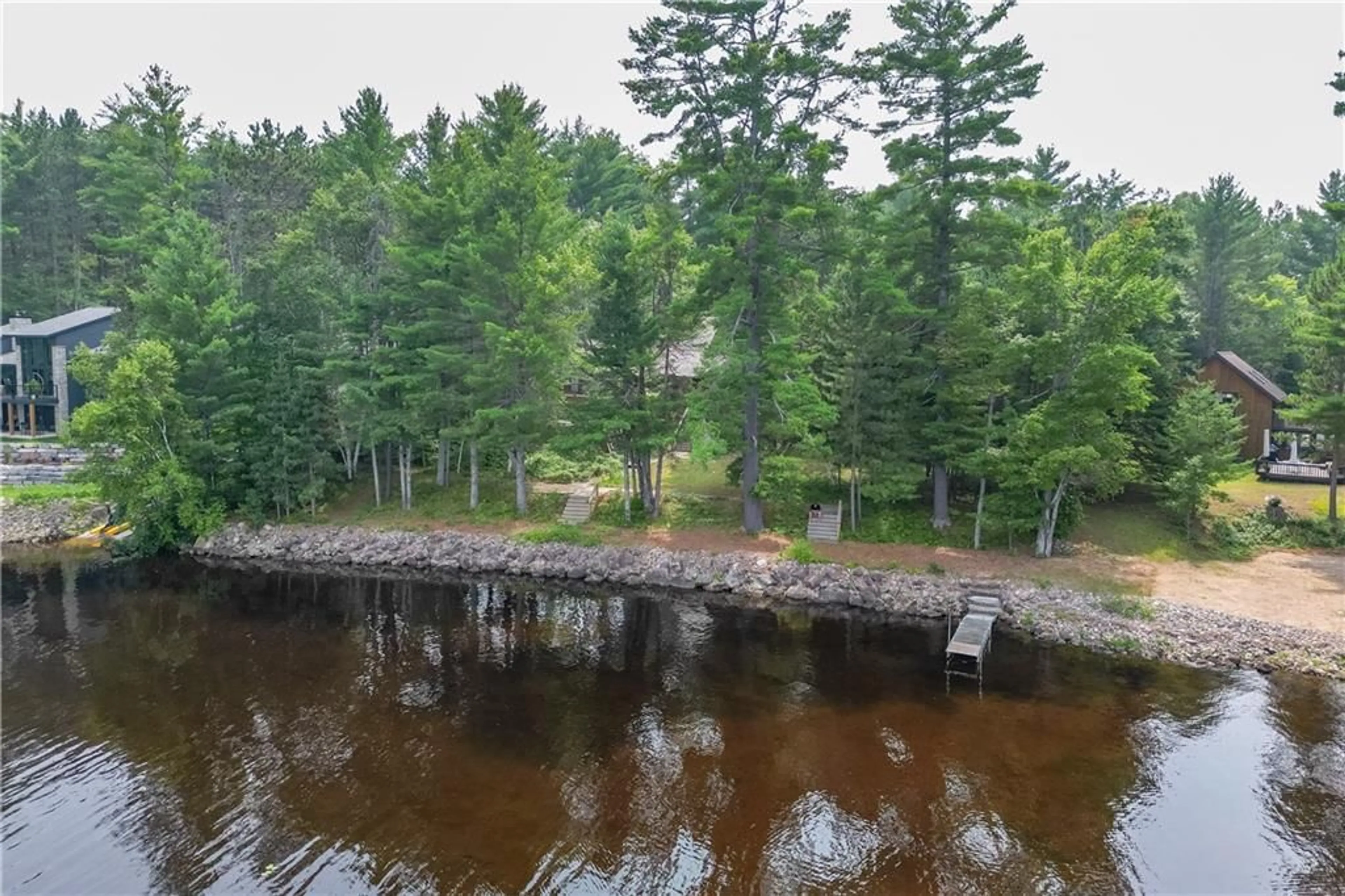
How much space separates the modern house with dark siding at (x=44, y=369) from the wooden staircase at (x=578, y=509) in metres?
29.9

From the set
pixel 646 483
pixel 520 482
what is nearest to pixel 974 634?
pixel 646 483

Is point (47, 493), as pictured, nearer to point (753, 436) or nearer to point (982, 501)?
point (753, 436)

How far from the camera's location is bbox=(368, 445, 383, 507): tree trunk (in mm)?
30500

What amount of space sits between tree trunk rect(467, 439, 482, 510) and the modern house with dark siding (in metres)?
25.6

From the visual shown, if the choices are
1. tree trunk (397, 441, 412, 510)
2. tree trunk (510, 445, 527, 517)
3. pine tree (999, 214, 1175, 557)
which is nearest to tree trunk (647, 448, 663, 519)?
tree trunk (510, 445, 527, 517)

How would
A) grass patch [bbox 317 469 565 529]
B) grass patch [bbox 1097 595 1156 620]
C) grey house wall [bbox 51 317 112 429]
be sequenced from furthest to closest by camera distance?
grey house wall [bbox 51 317 112 429], grass patch [bbox 317 469 565 529], grass patch [bbox 1097 595 1156 620]

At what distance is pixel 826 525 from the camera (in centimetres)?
2631

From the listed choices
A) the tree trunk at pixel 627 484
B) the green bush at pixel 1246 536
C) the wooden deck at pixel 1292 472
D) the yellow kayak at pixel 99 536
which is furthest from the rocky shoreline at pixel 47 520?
the wooden deck at pixel 1292 472

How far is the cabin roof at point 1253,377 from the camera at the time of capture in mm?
33281

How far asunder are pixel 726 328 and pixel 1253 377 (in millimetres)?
24457

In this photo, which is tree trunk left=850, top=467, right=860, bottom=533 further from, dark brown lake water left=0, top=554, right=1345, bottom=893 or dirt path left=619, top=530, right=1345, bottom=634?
dark brown lake water left=0, top=554, right=1345, bottom=893

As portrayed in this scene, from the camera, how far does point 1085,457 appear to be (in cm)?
2164

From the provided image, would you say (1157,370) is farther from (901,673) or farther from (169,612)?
(169,612)

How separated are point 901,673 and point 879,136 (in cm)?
1697
